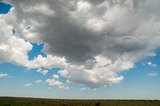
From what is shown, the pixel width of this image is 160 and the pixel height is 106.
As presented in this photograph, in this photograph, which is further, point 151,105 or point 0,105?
point 151,105

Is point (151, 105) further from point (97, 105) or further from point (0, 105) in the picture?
point (0, 105)

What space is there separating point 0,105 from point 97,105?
1120 inches

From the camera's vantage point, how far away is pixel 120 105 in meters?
80.1

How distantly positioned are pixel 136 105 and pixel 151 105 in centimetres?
458

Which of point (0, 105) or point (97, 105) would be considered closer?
point (0, 105)

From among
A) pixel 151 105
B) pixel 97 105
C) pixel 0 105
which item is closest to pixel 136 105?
pixel 151 105

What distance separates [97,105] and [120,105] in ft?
22.9

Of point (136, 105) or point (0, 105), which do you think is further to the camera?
point (136, 105)

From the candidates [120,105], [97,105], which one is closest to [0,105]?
[97,105]

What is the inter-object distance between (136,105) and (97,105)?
38.4 ft

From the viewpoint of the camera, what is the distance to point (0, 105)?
243ft

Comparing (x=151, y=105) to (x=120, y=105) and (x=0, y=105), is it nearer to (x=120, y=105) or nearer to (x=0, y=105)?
(x=120, y=105)

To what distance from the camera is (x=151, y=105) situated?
265 ft

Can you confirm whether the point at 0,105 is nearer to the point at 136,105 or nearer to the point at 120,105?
the point at 120,105
